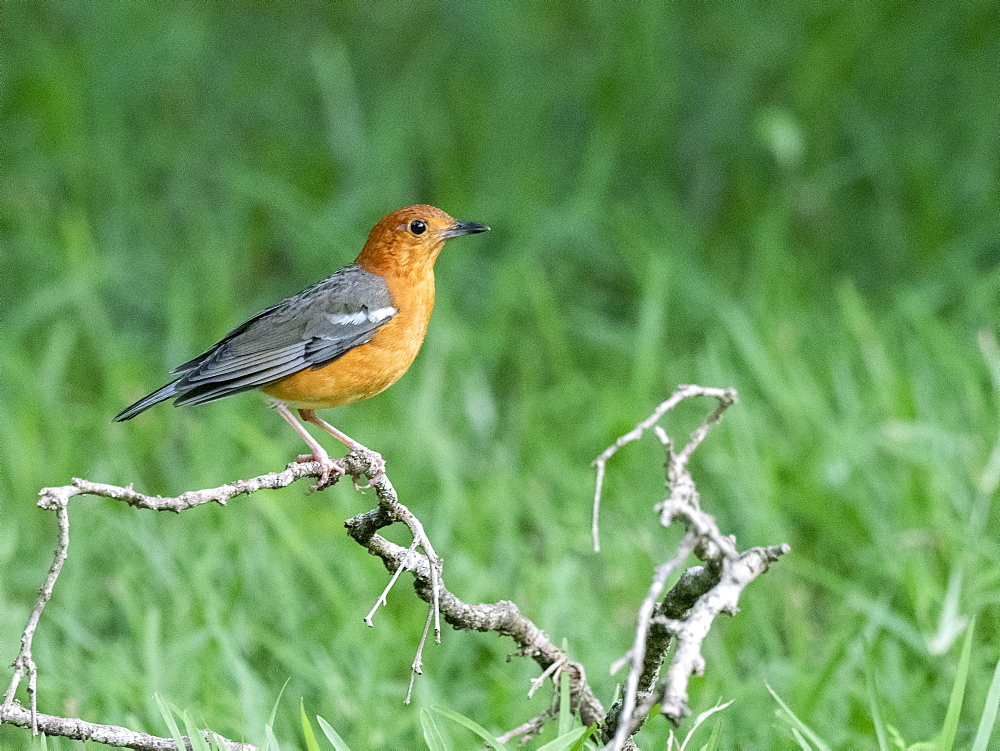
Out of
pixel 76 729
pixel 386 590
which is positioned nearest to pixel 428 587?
pixel 386 590

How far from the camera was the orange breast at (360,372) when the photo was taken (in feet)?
11.8

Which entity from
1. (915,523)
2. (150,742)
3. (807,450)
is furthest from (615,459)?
(150,742)

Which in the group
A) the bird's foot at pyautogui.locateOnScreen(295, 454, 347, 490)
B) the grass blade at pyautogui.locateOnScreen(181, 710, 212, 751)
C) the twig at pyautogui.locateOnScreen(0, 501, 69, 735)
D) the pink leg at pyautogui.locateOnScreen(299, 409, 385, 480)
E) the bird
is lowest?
the grass blade at pyautogui.locateOnScreen(181, 710, 212, 751)

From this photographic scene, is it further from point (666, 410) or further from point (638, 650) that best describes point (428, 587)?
point (638, 650)

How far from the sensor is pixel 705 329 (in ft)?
22.5

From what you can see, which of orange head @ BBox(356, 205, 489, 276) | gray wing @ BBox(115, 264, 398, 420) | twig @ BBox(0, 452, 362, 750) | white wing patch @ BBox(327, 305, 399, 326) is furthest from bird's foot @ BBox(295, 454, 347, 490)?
orange head @ BBox(356, 205, 489, 276)

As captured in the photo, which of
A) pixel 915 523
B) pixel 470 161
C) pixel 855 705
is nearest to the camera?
pixel 855 705

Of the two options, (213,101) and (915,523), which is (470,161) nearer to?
(213,101)

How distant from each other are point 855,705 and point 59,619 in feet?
9.37

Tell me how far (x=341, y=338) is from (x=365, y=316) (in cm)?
11

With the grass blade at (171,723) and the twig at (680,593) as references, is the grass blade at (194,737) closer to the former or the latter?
the grass blade at (171,723)

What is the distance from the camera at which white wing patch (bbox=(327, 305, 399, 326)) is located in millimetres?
3750

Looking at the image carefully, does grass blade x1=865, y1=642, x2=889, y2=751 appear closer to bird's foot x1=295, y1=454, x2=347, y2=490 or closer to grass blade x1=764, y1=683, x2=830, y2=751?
grass blade x1=764, y1=683, x2=830, y2=751

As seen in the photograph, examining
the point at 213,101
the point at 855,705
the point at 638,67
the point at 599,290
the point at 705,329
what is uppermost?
the point at 213,101
